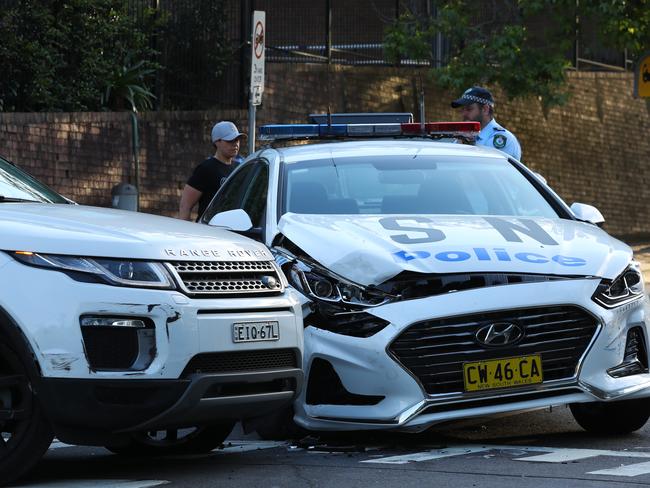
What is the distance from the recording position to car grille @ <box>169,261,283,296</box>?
660cm

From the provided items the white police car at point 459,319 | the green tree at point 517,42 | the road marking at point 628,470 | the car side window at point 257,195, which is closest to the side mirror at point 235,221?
the white police car at point 459,319

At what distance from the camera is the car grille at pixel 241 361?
6543mm

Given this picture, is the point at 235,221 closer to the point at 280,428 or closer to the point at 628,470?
the point at 280,428

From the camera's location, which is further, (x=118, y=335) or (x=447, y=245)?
(x=447, y=245)

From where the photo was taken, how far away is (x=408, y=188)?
8.93 metres

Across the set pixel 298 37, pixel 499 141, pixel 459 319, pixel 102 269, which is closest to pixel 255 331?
pixel 102 269

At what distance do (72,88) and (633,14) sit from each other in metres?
8.55

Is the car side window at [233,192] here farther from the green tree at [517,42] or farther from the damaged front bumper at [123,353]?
the green tree at [517,42]

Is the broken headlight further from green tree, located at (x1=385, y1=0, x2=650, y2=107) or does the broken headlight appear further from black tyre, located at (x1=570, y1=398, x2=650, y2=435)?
green tree, located at (x1=385, y1=0, x2=650, y2=107)

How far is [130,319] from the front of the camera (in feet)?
21.0

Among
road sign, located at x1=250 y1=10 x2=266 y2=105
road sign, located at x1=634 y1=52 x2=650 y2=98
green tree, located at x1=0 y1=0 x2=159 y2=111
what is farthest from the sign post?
road sign, located at x1=634 y1=52 x2=650 y2=98

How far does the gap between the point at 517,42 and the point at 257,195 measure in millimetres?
14548

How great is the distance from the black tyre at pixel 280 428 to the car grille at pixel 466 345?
820mm

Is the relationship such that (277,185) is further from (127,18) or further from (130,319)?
(127,18)
